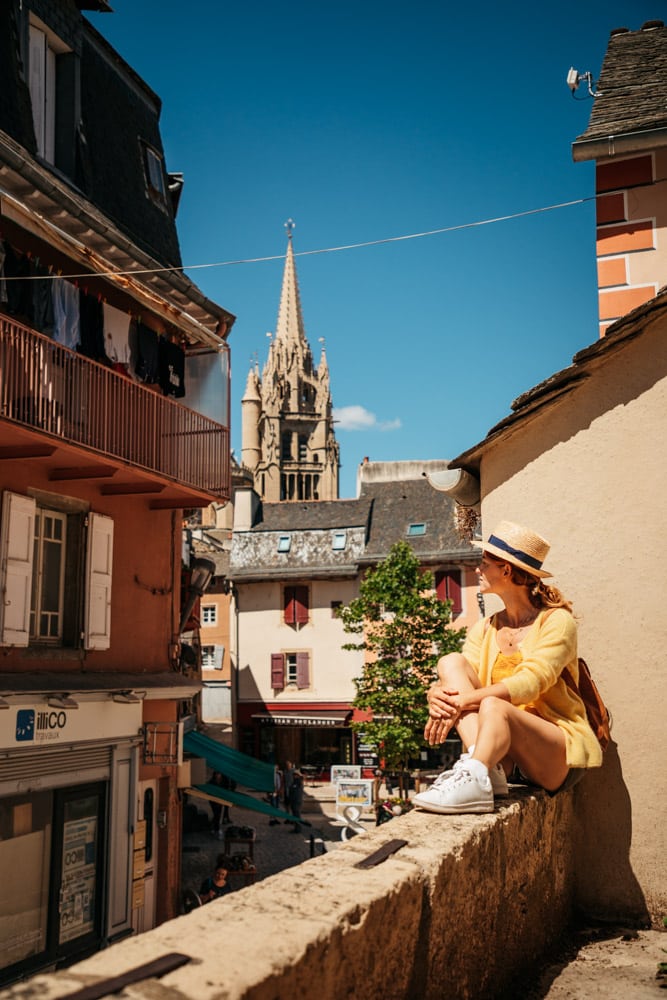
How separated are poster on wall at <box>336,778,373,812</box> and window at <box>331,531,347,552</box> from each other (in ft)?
52.6

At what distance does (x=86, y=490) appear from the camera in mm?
12711

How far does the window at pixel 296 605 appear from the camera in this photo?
125 ft

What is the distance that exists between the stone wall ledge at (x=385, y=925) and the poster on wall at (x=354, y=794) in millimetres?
19727

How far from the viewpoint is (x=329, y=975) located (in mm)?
2273

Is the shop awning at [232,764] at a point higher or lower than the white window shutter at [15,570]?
lower

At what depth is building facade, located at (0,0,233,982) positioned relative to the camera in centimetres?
1077

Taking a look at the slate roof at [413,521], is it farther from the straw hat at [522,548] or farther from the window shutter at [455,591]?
the straw hat at [522,548]

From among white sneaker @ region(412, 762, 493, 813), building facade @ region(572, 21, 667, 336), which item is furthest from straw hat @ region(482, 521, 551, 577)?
building facade @ region(572, 21, 667, 336)

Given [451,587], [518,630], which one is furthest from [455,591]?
[518,630]

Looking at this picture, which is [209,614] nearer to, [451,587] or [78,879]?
[451,587]

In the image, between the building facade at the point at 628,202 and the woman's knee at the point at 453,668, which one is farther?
the building facade at the point at 628,202

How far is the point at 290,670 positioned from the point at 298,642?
4.09 ft

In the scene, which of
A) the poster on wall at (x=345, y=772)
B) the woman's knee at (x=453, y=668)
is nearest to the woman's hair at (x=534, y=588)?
the woman's knee at (x=453, y=668)

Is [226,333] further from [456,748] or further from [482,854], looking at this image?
[456,748]
